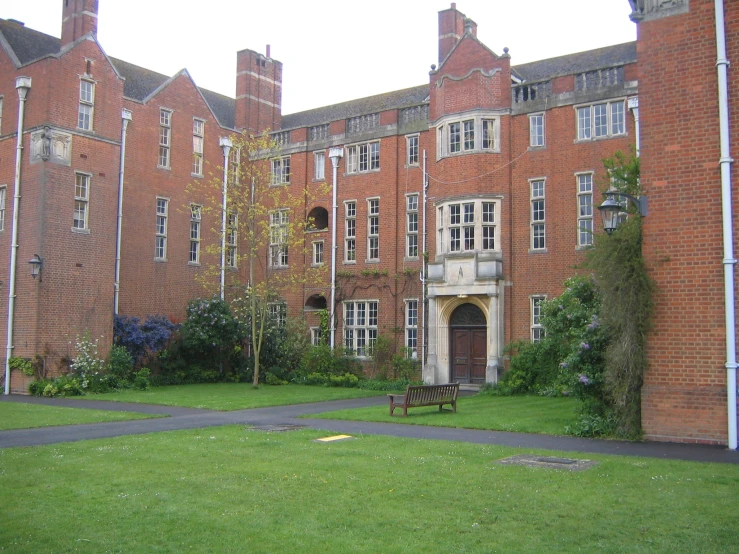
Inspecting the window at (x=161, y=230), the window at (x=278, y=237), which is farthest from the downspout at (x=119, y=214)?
the window at (x=278, y=237)

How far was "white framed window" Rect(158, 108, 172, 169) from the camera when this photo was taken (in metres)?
31.3

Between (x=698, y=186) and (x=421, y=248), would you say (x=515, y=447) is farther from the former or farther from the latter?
(x=421, y=248)

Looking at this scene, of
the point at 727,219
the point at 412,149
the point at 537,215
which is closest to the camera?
the point at 727,219

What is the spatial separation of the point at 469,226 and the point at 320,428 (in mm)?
13073

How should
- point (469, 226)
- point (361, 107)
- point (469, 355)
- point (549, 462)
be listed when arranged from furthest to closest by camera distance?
point (361, 107)
point (469, 355)
point (469, 226)
point (549, 462)

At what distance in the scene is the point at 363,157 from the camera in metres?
31.1

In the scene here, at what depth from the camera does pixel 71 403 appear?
69.5 feet

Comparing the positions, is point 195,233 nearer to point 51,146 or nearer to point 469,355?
point 51,146

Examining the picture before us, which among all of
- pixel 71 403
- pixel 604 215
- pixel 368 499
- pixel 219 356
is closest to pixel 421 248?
pixel 219 356

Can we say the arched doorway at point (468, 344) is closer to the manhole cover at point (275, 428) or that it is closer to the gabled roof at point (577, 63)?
the gabled roof at point (577, 63)

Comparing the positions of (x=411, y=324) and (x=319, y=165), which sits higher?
(x=319, y=165)

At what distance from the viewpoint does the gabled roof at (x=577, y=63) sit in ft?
84.6

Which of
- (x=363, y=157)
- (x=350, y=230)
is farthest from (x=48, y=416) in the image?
(x=363, y=157)

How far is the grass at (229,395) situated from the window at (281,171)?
32.9 feet
